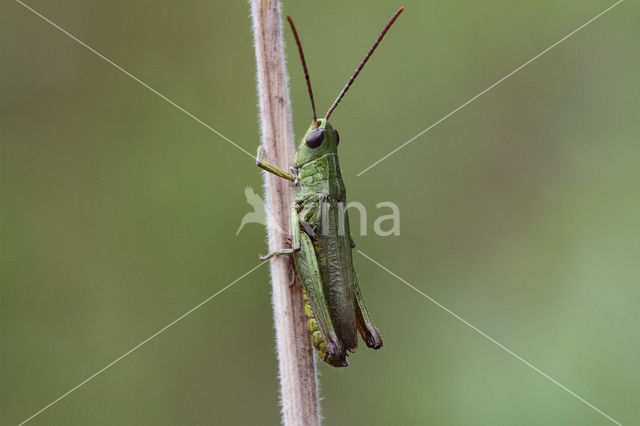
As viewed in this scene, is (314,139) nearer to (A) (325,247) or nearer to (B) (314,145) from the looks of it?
(B) (314,145)

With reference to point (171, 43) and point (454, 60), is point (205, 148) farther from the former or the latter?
point (454, 60)

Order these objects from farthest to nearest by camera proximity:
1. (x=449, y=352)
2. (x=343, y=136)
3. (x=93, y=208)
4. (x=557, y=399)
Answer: (x=343, y=136) → (x=93, y=208) → (x=449, y=352) → (x=557, y=399)

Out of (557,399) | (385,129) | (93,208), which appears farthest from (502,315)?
(93,208)

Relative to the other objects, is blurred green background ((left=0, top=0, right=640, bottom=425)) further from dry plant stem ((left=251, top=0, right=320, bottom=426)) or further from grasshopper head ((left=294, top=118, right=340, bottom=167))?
dry plant stem ((left=251, top=0, right=320, bottom=426))

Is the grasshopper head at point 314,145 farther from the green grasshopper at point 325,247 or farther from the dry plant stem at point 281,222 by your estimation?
the dry plant stem at point 281,222

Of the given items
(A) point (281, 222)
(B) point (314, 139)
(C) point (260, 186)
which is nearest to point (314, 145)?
(B) point (314, 139)
